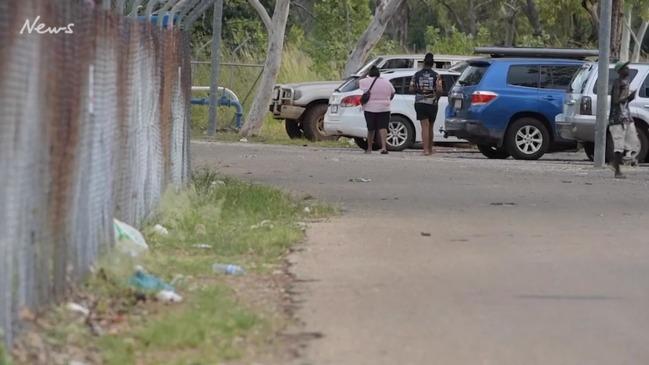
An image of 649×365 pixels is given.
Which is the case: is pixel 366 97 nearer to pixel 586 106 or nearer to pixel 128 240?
pixel 586 106

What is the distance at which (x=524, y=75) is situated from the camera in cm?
2428

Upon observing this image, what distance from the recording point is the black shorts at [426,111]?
24453 mm

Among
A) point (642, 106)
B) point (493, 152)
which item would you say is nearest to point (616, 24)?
point (493, 152)

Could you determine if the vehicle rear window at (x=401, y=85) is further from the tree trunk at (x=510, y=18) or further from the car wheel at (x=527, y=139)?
the tree trunk at (x=510, y=18)

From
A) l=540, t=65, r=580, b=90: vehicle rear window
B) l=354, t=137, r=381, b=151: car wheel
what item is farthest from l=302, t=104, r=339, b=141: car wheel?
l=540, t=65, r=580, b=90: vehicle rear window

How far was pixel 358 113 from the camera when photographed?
26.6m

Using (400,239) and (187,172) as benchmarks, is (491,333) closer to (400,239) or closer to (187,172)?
(400,239)

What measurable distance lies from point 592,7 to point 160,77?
956 inches

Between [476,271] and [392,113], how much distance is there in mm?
16727

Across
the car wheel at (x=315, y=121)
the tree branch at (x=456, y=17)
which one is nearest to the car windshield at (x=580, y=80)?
the car wheel at (x=315, y=121)

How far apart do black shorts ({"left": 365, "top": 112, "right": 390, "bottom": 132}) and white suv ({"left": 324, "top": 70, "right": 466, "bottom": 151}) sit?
4.71 ft

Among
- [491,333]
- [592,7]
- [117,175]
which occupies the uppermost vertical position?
[592,7]

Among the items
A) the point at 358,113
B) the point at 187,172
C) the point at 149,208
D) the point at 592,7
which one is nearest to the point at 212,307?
the point at 149,208

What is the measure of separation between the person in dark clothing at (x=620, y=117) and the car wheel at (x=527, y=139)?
368 centimetres
